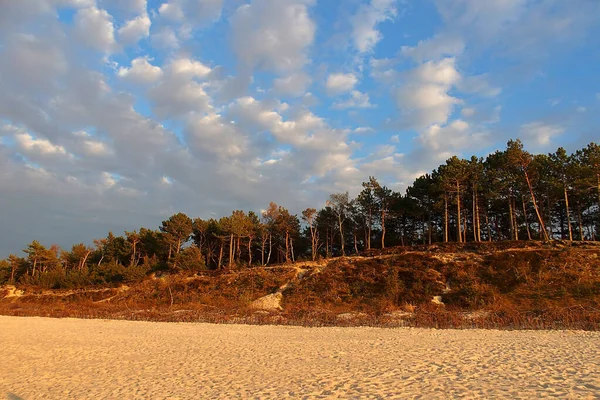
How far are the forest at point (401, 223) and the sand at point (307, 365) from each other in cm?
2746

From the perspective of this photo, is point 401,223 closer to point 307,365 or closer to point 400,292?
point 400,292

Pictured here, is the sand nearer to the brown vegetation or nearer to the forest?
the brown vegetation

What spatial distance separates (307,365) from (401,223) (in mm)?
45858

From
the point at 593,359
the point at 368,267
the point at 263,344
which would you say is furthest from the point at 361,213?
the point at 593,359

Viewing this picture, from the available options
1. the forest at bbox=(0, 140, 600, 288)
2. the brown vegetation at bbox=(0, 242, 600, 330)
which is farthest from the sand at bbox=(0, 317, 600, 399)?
the forest at bbox=(0, 140, 600, 288)

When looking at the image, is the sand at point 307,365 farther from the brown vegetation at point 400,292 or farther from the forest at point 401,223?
the forest at point 401,223

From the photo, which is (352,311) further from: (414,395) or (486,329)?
(414,395)

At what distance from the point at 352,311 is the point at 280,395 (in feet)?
63.7

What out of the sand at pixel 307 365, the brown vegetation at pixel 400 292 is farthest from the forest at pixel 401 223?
the sand at pixel 307 365

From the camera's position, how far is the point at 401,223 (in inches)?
2183

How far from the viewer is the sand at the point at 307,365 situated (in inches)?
351

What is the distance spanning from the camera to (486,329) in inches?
758

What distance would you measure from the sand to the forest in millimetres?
27457

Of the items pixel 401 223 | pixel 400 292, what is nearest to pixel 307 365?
pixel 400 292
